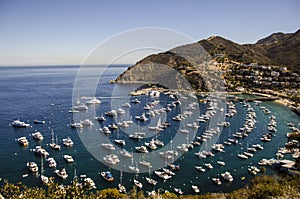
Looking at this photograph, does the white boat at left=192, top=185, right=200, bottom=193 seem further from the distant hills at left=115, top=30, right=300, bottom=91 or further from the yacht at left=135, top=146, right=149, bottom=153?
the distant hills at left=115, top=30, right=300, bottom=91

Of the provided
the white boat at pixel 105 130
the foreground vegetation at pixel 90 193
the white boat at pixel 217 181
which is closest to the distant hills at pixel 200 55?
the white boat at pixel 105 130

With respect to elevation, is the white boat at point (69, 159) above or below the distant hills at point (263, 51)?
below

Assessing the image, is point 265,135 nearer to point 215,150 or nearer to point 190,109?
point 215,150

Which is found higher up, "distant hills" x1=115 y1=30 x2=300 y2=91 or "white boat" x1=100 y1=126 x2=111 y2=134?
"distant hills" x1=115 y1=30 x2=300 y2=91

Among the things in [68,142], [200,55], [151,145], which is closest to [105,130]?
[68,142]

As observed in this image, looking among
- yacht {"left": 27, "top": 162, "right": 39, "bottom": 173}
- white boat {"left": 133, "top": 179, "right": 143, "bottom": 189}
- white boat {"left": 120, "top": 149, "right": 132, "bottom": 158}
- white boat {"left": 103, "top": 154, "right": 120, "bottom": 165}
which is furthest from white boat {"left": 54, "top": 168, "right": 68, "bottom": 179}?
white boat {"left": 120, "top": 149, "right": 132, "bottom": 158}

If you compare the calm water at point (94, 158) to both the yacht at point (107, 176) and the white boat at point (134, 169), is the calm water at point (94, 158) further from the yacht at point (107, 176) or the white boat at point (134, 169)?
the white boat at point (134, 169)

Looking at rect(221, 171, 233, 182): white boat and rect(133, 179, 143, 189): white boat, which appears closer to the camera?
rect(133, 179, 143, 189): white boat

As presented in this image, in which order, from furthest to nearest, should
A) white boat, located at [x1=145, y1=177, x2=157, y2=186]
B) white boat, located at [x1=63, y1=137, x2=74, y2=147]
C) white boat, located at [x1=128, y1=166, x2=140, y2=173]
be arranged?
1. white boat, located at [x1=63, y1=137, x2=74, y2=147]
2. white boat, located at [x1=128, y1=166, x2=140, y2=173]
3. white boat, located at [x1=145, y1=177, x2=157, y2=186]
